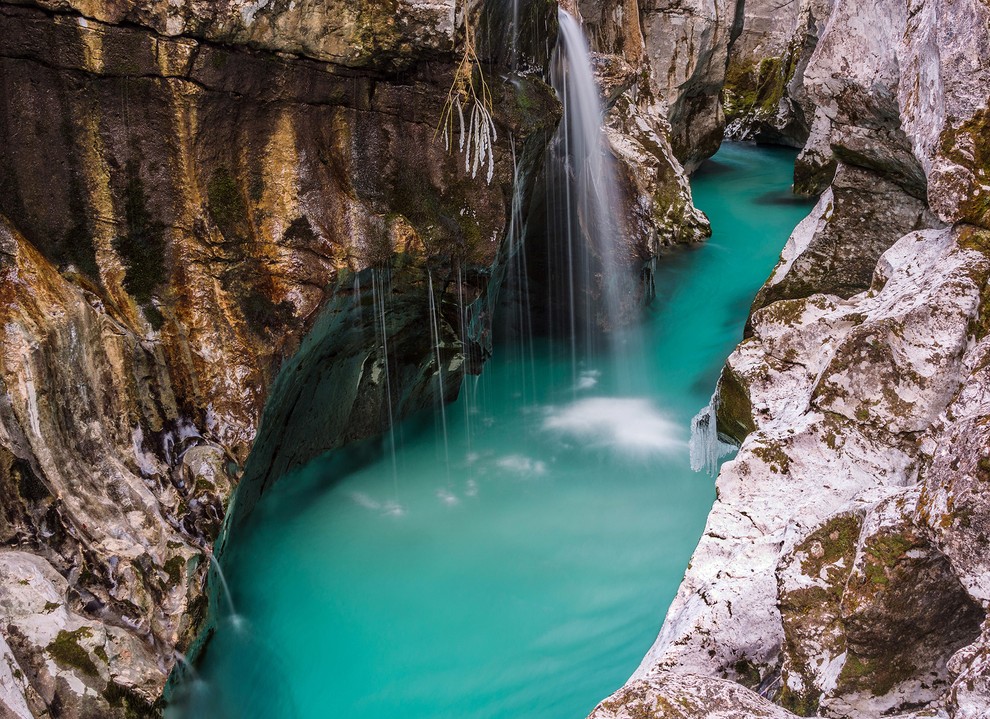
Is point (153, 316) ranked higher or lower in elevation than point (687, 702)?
higher

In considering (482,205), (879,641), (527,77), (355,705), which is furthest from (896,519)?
(527,77)

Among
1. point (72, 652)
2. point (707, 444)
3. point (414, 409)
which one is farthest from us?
point (414, 409)

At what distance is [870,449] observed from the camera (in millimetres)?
3936

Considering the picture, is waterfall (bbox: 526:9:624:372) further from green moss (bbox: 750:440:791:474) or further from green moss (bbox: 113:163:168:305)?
green moss (bbox: 750:440:791:474)

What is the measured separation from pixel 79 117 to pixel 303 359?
2.06m

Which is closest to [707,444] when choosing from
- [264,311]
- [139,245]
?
[264,311]

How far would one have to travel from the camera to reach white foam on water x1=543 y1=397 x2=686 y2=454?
26.8 feet

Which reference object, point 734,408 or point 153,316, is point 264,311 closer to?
point 153,316

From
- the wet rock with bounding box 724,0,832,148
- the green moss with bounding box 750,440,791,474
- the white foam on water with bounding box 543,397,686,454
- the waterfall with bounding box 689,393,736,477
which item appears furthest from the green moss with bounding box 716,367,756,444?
the wet rock with bounding box 724,0,832,148

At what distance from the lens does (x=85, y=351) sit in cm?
525

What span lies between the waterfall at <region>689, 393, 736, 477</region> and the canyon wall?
504mm

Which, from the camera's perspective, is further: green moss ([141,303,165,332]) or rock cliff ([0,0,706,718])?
green moss ([141,303,165,332])

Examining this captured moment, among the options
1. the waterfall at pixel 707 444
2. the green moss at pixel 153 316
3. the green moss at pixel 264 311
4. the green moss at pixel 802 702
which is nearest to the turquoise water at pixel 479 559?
the waterfall at pixel 707 444

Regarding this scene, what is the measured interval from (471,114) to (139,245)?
2381mm
